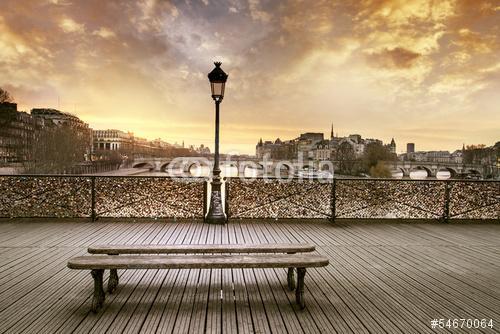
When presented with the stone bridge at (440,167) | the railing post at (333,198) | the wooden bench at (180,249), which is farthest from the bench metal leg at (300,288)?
the stone bridge at (440,167)

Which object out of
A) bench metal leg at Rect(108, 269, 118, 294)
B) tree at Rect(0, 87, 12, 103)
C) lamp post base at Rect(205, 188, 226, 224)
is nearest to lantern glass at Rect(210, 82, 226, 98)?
lamp post base at Rect(205, 188, 226, 224)

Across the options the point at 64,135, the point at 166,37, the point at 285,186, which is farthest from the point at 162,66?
the point at 64,135

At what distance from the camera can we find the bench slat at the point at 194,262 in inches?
124

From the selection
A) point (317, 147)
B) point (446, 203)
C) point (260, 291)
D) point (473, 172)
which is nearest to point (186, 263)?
point (260, 291)

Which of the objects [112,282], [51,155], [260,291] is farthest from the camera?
[51,155]

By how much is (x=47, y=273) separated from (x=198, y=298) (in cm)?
247

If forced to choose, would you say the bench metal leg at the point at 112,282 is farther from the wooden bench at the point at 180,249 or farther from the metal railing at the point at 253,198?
the metal railing at the point at 253,198

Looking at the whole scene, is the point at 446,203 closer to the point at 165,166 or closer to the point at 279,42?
the point at 279,42

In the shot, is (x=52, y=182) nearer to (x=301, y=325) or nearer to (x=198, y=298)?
(x=198, y=298)

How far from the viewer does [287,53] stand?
60.0ft

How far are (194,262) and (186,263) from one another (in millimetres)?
86

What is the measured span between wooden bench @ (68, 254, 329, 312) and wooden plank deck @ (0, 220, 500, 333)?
0.31 meters

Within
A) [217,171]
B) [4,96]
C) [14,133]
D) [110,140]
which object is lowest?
[217,171]

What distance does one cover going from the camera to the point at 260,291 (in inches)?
153
